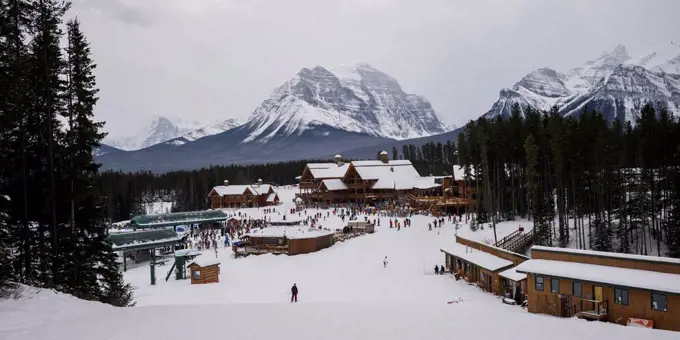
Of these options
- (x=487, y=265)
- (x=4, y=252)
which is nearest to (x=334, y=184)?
(x=487, y=265)

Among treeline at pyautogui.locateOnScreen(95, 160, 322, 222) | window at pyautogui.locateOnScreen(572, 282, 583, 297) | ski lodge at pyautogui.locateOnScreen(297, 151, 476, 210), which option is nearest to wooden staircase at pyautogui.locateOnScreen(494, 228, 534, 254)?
window at pyautogui.locateOnScreen(572, 282, 583, 297)

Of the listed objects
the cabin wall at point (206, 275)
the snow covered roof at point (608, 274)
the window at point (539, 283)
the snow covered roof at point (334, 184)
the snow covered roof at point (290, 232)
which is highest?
the snow covered roof at point (334, 184)

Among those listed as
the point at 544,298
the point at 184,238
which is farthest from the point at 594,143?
the point at 184,238

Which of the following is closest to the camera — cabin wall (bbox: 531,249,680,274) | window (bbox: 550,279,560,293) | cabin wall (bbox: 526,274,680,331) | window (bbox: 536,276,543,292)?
cabin wall (bbox: 526,274,680,331)

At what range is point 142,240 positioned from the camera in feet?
150

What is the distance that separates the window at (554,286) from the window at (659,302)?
3.56m

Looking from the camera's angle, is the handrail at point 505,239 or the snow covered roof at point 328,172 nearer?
the handrail at point 505,239

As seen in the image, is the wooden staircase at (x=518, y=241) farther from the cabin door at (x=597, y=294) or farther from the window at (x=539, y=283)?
the cabin door at (x=597, y=294)

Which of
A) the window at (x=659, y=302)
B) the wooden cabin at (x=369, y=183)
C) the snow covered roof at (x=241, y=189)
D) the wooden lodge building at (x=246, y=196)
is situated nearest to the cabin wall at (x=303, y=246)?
the window at (x=659, y=302)

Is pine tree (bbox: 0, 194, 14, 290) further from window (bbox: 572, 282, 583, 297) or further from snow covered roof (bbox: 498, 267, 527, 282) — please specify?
snow covered roof (bbox: 498, 267, 527, 282)

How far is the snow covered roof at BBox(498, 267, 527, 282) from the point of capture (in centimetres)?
2289

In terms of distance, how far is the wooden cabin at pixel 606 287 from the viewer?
1635cm

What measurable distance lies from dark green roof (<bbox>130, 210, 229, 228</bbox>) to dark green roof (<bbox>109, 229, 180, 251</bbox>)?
18.1 metres

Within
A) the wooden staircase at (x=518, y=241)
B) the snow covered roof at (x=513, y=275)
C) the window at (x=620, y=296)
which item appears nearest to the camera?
the window at (x=620, y=296)
